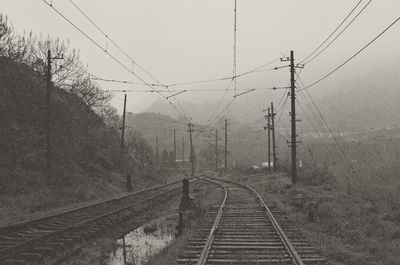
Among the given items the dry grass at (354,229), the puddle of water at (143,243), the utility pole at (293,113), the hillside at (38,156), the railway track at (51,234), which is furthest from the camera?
the utility pole at (293,113)

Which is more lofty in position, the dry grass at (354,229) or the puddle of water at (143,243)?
the dry grass at (354,229)

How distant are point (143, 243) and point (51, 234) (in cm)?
304

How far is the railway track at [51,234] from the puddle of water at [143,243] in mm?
1170

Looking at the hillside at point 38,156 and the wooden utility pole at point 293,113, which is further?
the wooden utility pole at point 293,113

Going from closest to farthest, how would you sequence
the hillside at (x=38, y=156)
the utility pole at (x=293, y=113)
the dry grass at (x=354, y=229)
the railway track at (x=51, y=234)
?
the dry grass at (x=354, y=229) < the railway track at (x=51, y=234) < the hillside at (x=38, y=156) < the utility pole at (x=293, y=113)

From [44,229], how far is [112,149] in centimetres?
3344

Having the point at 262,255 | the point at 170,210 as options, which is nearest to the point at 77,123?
the point at 170,210

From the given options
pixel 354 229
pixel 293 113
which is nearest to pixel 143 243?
pixel 354 229

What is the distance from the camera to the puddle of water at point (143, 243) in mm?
11859

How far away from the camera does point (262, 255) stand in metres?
9.45

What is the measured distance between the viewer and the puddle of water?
11859mm

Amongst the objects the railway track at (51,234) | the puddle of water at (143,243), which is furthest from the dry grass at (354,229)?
the railway track at (51,234)

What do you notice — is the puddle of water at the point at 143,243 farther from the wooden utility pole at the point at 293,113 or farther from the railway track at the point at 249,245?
the wooden utility pole at the point at 293,113

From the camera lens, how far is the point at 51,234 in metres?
13.1
